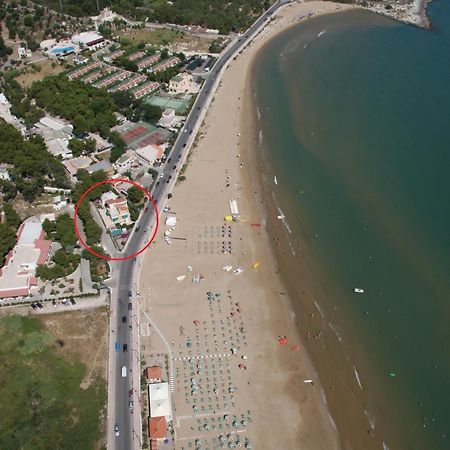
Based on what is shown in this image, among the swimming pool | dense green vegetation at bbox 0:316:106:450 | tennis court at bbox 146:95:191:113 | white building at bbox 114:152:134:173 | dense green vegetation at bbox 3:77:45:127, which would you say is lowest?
dense green vegetation at bbox 0:316:106:450

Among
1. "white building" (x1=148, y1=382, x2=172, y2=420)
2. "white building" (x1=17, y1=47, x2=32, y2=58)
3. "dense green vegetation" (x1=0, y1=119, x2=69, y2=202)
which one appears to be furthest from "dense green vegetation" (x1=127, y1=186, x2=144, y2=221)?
"white building" (x1=17, y1=47, x2=32, y2=58)

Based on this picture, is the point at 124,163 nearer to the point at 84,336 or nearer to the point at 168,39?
the point at 84,336

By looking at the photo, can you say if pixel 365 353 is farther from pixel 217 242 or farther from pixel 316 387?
pixel 217 242

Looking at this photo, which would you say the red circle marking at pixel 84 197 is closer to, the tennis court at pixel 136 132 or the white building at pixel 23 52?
the tennis court at pixel 136 132

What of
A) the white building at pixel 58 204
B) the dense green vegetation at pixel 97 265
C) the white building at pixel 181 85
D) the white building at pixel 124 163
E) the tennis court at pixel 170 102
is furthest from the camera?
the white building at pixel 181 85

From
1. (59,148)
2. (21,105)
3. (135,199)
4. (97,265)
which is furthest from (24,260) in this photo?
(21,105)

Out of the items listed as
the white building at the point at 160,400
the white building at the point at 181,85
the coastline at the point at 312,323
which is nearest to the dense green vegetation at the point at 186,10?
the white building at the point at 181,85

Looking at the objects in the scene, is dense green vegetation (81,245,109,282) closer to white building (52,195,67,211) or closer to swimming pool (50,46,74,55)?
white building (52,195,67,211)
